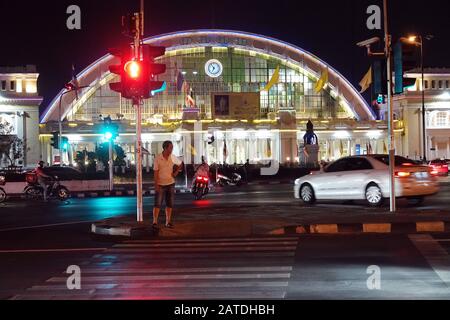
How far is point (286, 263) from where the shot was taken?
37.3ft

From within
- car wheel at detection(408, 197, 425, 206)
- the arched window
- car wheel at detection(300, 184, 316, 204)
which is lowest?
car wheel at detection(408, 197, 425, 206)

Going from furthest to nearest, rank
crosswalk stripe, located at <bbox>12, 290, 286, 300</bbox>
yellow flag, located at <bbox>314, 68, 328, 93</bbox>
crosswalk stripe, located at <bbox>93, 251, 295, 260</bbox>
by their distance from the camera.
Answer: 1. yellow flag, located at <bbox>314, 68, 328, 93</bbox>
2. crosswalk stripe, located at <bbox>93, 251, 295, 260</bbox>
3. crosswalk stripe, located at <bbox>12, 290, 286, 300</bbox>

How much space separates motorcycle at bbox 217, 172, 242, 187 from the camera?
4047 cm

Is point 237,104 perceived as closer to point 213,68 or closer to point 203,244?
point 213,68

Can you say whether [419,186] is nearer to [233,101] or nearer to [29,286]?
[29,286]

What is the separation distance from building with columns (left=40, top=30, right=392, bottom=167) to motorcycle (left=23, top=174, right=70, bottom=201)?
47680 mm

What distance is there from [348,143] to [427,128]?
403 inches

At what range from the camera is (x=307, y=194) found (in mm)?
23078

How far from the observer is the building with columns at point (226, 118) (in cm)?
8181

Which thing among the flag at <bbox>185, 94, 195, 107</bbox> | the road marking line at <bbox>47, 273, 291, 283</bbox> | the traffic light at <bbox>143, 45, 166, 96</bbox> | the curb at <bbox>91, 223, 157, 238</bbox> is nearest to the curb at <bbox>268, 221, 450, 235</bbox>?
the curb at <bbox>91, 223, 157, 238</bbox>

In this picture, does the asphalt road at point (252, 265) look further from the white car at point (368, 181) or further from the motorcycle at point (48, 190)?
the motorcycle at point (48, 190)

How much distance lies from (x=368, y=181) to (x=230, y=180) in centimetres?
2045

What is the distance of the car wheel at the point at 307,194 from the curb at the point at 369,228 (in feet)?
21.7

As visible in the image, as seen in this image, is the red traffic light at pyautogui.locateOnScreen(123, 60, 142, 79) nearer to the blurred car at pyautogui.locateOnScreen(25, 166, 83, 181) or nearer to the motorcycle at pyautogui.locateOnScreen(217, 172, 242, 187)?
the motorcycle at pyautogui.locateOnScreen(217, 172, 242, 187)
